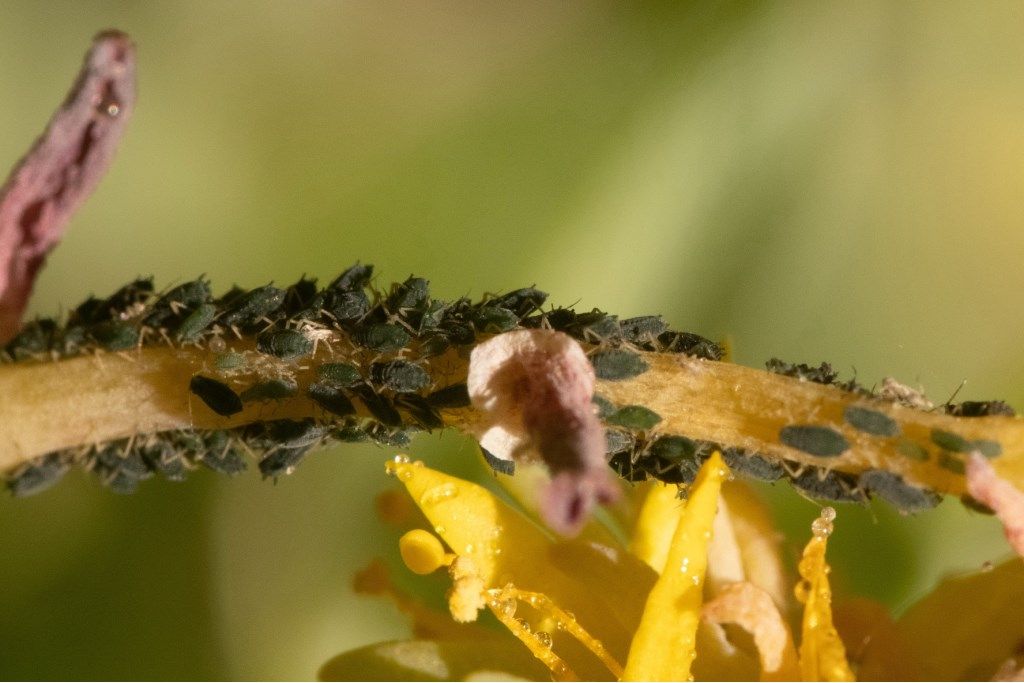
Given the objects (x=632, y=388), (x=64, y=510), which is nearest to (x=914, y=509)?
(x=632, y=388)

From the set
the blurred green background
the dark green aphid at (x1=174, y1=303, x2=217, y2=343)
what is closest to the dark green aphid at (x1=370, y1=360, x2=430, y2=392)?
the dark green aphid at (x1=174, y1=303, x2=217, y2=343)

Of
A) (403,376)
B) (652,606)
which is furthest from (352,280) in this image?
(652,606)

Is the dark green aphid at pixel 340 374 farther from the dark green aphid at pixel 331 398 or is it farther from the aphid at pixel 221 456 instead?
the aphid at pixel 221 456

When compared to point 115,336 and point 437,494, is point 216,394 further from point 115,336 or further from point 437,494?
point 437,494

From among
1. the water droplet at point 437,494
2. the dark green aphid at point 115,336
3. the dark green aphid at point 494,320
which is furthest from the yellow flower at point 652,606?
the dark green aphid at point 115,336

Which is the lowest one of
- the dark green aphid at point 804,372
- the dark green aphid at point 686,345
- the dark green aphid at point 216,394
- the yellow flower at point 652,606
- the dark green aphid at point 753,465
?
the yellow flower at point 652,606

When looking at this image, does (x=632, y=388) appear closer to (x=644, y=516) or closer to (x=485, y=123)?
(x=644, y=516)

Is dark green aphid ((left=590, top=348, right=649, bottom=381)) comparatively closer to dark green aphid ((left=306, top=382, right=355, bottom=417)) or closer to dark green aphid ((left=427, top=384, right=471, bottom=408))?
dark green aphid ((left=427, top=384, right=471, bottom=408))
